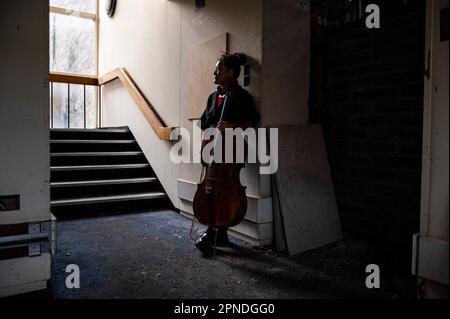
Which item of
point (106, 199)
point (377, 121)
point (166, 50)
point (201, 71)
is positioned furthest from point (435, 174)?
point (166, 50)

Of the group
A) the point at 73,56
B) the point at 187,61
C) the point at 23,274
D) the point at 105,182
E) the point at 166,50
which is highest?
the point at 73,56

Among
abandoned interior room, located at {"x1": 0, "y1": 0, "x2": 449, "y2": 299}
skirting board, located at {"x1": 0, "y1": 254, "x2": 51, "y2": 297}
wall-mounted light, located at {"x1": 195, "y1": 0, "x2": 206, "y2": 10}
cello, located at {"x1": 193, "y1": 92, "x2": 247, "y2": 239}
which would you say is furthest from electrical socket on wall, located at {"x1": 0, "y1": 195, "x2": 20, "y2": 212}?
wall-mounted light, located at {"x1": 195, "y1": 0, "x2": 206, "y2": 10}

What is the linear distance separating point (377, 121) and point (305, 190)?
0.72 meters

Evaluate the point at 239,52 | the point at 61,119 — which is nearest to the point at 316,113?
the point at 239,52

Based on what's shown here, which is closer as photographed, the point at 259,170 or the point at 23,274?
the point at 23,274

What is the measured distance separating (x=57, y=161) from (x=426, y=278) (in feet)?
12.4

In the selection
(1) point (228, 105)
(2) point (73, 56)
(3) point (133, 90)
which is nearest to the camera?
(1) point (228, 105)

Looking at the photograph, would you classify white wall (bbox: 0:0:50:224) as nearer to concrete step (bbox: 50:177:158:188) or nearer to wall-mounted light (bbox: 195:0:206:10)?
wall-mounted light (bbox: 195:0:206:10)

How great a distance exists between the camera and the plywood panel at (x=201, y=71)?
305 centimetres

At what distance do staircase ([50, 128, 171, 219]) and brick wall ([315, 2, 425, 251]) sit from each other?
6.71 ft

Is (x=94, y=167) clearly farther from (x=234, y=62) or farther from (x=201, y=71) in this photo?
(x=234, y=62)

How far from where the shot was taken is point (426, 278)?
150 centimetres

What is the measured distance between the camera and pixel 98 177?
4.05 m

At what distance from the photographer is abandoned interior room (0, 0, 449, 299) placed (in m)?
1.73
